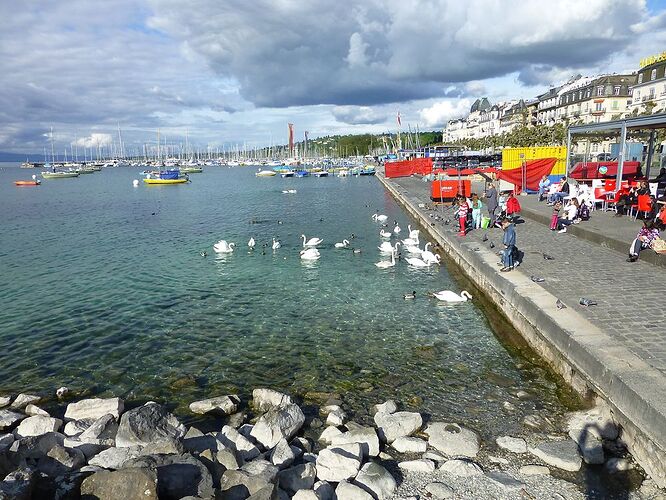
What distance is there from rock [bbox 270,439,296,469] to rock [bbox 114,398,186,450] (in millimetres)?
1531

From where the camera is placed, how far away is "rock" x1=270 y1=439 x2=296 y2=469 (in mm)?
6965

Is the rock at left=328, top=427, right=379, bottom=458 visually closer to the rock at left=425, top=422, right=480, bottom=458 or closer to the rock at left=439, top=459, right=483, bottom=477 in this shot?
the rock at left=425, top=422, right=480, bottom=458

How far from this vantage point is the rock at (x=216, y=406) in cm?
890

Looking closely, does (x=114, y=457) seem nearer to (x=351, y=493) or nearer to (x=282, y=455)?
(x=282, y=455)

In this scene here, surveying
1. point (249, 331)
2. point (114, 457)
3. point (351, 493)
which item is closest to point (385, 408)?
point (351, 493)

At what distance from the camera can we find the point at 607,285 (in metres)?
12.3

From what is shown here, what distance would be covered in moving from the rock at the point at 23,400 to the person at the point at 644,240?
16107mm

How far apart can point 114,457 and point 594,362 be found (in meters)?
7.86

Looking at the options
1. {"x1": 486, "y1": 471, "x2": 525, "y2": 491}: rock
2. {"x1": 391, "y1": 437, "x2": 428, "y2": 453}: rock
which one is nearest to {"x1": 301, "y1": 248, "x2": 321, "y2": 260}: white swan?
{"x1": 391, "y1": 437, "x2": 428, "y2": 453}: rock

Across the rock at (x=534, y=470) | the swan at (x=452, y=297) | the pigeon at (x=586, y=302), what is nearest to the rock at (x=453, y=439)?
the rock at (x=534, y=470)

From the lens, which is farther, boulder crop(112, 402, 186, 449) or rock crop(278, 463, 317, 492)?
boulder crop(112, 402, 186, 449)

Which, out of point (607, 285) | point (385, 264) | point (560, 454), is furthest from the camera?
point (385, 264)

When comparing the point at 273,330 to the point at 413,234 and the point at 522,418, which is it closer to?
the point at 522,418

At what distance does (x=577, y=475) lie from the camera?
6.81 metres
